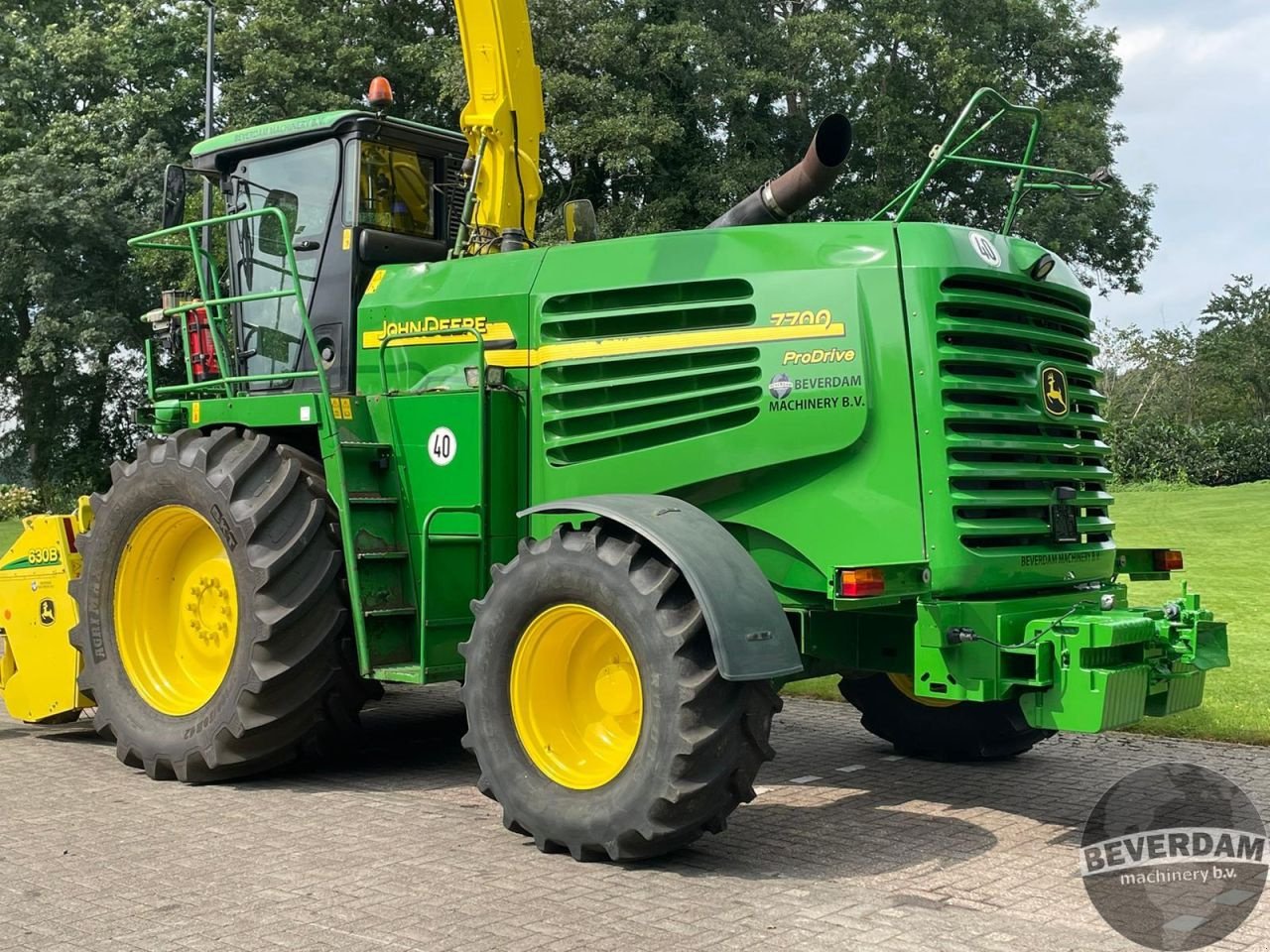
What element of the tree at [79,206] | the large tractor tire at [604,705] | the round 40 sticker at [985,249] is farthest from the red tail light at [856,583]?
the tree at [79,206]

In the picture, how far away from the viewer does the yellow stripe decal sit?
19.1ft

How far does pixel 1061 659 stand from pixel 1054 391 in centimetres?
131

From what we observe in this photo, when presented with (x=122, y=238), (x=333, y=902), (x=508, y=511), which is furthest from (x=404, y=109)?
(x=333, y=902)

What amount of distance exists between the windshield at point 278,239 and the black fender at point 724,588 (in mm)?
2906

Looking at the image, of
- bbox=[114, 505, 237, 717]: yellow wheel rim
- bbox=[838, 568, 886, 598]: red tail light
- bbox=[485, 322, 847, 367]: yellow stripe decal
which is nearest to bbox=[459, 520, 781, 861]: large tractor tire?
bbox=[838, 568, 886, 598]: red tail light

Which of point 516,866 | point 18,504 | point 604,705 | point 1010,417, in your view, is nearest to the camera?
point 516,866

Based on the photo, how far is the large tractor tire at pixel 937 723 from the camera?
23.6ft

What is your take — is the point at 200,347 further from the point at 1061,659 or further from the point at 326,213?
the point at 1061,659

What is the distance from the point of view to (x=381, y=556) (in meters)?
6.84

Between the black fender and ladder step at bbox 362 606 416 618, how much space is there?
1.61m

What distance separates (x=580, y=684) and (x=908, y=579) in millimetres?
1449

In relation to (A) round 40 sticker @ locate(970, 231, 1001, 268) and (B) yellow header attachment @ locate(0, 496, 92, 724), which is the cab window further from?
(A) round 40 sticker @ locate(970, 231, 1001, 268)

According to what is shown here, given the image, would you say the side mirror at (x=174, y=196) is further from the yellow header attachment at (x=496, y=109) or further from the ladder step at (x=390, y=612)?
the ladder step at (x=390, y=612)

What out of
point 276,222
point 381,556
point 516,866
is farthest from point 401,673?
point 276,222
